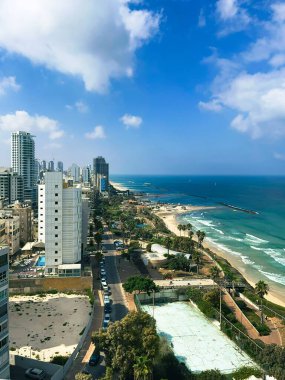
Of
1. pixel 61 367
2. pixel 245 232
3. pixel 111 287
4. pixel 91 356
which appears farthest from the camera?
pixel 245 232

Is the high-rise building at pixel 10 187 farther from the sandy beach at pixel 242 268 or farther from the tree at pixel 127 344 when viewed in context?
the tree at pixel 127 344

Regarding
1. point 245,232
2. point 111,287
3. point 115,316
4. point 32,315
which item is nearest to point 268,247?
point 245,232

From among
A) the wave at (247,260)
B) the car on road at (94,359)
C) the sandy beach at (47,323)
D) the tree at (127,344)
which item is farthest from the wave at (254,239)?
the tree at (127,344)

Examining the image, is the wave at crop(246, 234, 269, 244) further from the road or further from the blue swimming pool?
the blue swimming pool

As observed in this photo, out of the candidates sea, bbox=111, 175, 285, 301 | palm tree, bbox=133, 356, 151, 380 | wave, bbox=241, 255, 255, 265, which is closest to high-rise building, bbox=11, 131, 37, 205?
sea, bbox=111, 175, 285, 301

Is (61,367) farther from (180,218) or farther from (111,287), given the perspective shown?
(180,218)

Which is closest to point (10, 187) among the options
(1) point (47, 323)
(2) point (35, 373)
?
(1) point (47, 323)
